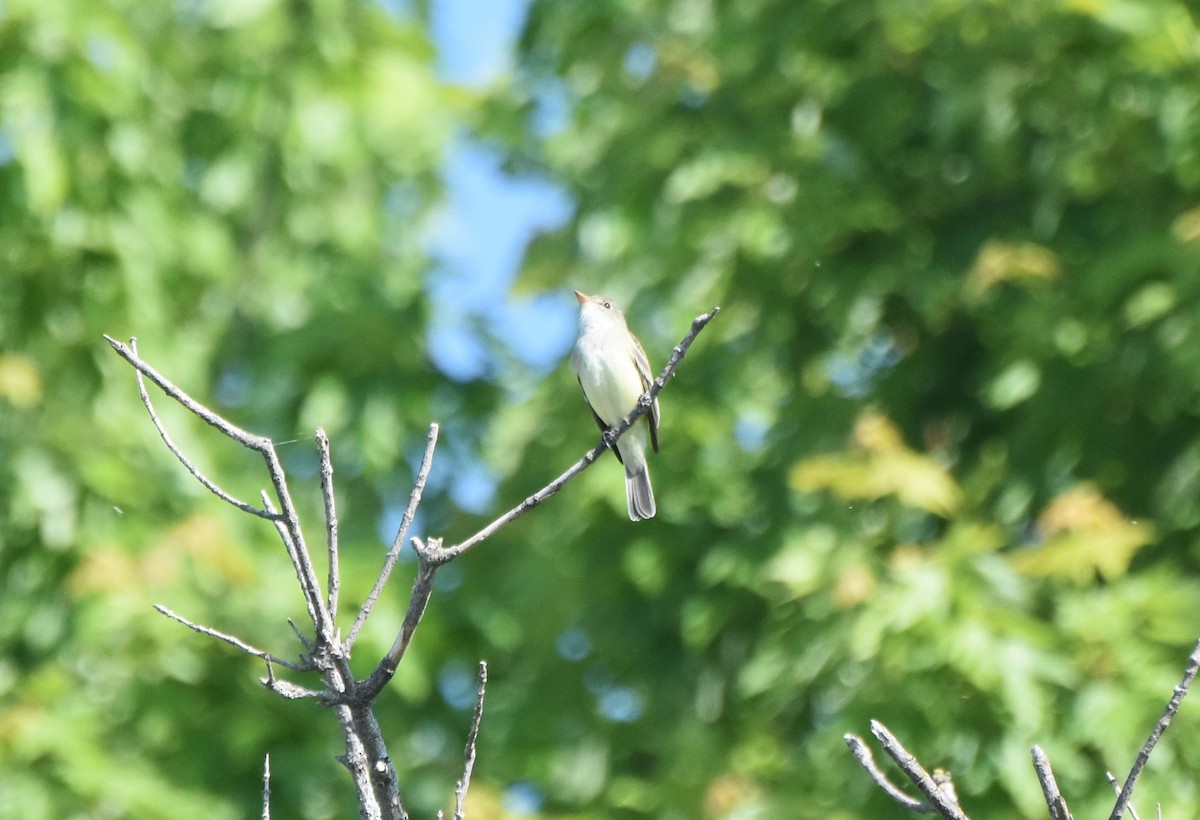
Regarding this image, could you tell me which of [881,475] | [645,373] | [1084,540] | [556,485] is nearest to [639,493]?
[645,373]

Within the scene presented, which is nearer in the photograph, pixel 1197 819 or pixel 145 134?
pixel 1197 819

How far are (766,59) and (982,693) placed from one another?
3.18 m

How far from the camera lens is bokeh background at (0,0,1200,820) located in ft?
18.5

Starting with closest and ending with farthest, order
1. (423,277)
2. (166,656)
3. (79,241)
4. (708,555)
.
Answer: (708,555) → (166,656) → (79,241) → (423,277)

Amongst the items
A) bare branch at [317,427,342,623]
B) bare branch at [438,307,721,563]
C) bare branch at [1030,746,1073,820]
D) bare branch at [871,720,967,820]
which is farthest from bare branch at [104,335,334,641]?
bare branch at [1030,746,1073,820]

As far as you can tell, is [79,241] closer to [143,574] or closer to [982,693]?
[143,574]

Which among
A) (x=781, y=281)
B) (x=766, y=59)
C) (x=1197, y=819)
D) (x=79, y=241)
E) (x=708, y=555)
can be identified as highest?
(x=79, y=241)

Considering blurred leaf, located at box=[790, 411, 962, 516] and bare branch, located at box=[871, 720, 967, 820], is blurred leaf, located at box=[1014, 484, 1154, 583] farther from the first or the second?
bare branch, located at box=[871, 720, 967, 820]

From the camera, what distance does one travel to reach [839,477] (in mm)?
5867

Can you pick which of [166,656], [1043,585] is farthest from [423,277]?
[1043,585]

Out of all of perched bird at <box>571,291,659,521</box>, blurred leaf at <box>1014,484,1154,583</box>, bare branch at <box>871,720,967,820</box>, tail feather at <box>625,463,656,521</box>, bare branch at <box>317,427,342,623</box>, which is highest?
perched bird at <box>571,291,659,521</box>

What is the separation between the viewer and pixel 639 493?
20.7 ft

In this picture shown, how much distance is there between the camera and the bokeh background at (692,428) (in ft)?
18.5

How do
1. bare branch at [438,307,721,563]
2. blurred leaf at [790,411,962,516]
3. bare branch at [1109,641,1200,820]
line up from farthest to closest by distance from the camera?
blurred leaf at [790,411,962,516]
bare branch at [438,307,721,563]
bare branch at [1109,641,1200,820]
